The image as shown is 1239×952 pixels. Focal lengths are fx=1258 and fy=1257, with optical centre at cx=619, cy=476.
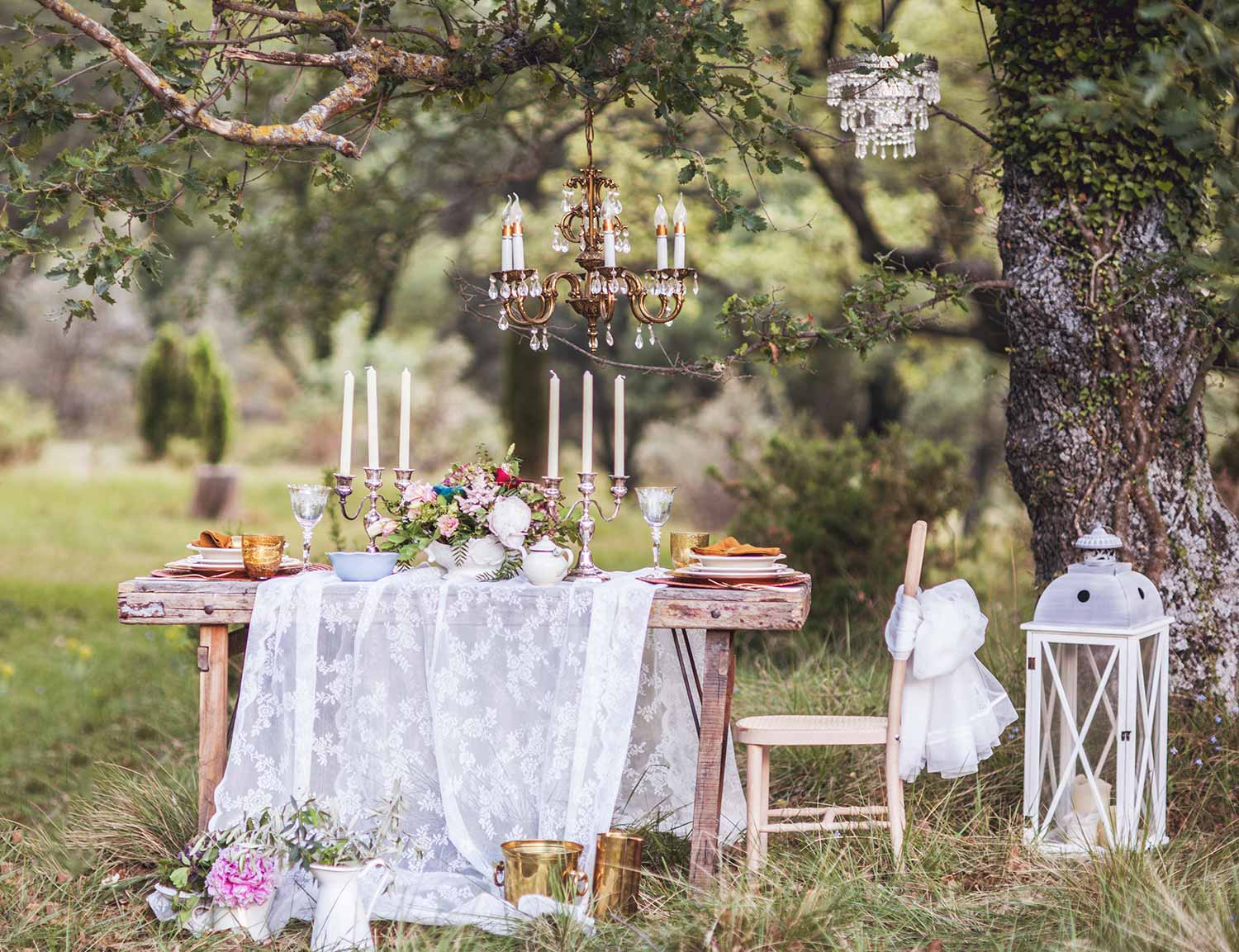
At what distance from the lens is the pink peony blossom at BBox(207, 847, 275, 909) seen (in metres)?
3.22

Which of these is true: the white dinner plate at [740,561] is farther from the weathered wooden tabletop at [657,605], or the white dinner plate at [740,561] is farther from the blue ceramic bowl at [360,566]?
the blue ceramic bowl at [360,566]

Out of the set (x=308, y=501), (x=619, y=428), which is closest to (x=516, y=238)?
(x=619, y=428)

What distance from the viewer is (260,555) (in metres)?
3.58

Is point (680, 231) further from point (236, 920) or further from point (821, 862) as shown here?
point (236, 920)

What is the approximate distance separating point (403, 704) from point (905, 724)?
1431mm

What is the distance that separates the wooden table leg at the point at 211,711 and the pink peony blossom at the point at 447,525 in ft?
2.29

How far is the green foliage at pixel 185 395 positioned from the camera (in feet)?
45.0

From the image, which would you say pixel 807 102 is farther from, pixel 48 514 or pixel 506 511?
pixel 48 514

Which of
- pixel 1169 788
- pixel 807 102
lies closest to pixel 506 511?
pixel 1169 788

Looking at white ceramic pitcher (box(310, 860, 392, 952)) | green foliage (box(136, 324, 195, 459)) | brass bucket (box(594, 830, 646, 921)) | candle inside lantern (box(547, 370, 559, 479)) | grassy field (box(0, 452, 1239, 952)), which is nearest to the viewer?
grassy field (box(0, 452, 1239, 952))

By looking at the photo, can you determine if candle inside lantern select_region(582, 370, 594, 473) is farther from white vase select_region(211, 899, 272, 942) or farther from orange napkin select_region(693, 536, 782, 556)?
white vase select_region(211, 899, 272, 942)

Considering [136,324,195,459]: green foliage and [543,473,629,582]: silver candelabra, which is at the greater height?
[136,324,195,459]: green foliage

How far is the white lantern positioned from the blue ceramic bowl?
184 centimetres

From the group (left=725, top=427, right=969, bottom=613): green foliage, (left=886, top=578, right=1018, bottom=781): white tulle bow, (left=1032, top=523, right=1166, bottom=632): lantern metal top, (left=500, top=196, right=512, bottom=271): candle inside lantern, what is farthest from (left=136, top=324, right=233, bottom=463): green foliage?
(left=1032, top=523, right=1166, bottom=632): lantern metal top
